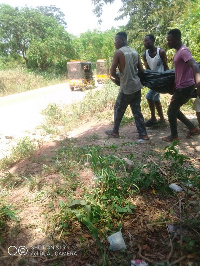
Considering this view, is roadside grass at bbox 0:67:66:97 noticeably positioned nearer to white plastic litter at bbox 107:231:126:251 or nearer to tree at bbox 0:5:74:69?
tree at bbox 0:5:74:69

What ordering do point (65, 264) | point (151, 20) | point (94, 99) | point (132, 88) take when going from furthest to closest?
1. point (151, 20)
2. point (94, 99)
3. point (132, 88)
4. point (65, 264)

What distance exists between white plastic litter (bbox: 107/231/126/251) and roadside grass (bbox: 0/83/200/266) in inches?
1.4

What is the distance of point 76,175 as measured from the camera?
2436 millimetres

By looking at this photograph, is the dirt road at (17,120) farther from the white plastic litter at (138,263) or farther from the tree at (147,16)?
the tree at (147,16)

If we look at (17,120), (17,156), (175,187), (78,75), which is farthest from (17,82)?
(175,187)

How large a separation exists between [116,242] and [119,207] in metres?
0.32

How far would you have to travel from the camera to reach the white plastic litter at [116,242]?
5.07 ft

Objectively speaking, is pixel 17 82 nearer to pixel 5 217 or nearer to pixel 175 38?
pixel 175 38

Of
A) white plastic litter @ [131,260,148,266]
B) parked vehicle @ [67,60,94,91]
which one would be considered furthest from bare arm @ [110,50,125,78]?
parked vehicle @ [67,60,94,91]

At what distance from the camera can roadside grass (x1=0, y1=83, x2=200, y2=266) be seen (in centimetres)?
154

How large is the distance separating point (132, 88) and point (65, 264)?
8.29 feet

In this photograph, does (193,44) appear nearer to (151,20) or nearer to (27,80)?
(151,20)

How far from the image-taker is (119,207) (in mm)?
1829

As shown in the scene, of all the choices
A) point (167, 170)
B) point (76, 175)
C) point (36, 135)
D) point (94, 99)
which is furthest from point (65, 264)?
point (94, 99)
